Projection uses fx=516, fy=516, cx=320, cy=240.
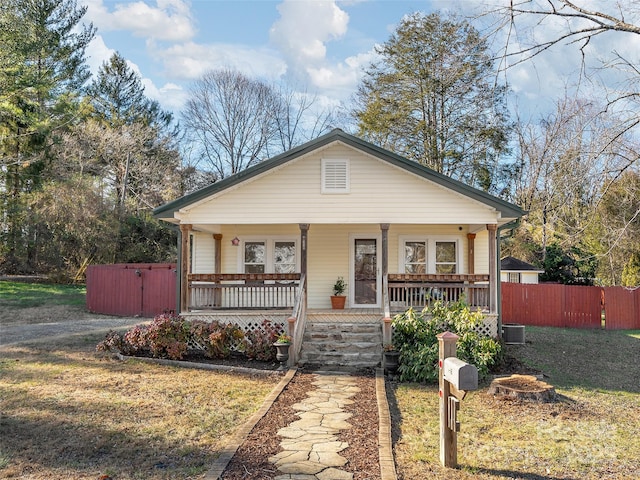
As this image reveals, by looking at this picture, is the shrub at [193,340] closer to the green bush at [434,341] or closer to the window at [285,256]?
the green bush at [434,341]

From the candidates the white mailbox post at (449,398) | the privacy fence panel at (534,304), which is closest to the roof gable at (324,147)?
the white mailbox post at (449,398)

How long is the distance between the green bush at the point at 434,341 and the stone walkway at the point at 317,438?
1.51 m

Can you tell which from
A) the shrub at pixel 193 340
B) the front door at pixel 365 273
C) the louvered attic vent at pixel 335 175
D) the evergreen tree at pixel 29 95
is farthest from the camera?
the evergreen tree at pixel 29 95

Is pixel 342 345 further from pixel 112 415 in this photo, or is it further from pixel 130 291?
pixel 130 291

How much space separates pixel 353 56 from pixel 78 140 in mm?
16579

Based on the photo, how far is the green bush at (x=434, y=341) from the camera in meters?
9.91

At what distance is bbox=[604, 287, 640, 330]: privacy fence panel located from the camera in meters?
18.8

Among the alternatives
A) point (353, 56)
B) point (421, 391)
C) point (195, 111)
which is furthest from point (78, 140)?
point (421, 391)

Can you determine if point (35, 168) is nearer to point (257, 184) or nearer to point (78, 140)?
point (78, 140)

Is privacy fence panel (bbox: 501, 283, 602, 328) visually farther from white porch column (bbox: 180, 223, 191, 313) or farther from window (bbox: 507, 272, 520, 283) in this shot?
white porch column (bbox: 180, 223, 191, 313)

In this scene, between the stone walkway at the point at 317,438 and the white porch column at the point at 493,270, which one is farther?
the white porch column at the point at 493,270

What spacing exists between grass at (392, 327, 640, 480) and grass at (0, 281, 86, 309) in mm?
16906

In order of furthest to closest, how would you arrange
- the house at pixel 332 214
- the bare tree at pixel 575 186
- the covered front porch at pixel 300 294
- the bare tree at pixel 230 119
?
the bare tree at pixel 230 119 → the house at pixel 332 214 → the covered front porch at pixel 300 294 → the bare tree at pixel 575 186

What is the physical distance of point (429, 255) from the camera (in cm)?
1527
